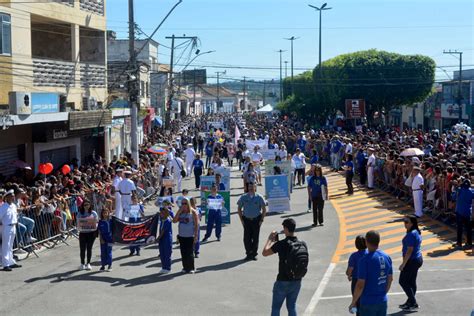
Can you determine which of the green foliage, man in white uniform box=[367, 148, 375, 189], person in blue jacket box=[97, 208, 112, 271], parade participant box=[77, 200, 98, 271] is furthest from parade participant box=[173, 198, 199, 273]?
the green foliage

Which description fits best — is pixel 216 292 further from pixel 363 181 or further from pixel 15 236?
pixel 363 181

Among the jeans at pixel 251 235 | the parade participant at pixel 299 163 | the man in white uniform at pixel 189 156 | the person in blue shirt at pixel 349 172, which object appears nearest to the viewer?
the jeans at pixel 251 235

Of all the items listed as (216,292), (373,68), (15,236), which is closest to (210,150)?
(15,236)

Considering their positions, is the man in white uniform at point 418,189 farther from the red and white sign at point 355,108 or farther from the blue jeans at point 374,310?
the red and white sign at point 355,108

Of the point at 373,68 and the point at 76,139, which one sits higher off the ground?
the point at 373,68

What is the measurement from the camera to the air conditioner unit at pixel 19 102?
2077 cm

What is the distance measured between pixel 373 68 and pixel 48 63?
1691 inches

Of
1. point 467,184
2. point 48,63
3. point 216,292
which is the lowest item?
point 216,292

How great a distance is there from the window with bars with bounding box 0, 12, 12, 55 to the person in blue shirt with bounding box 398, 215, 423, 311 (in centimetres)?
1534

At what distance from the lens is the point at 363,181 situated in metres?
29.0

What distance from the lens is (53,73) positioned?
1078 inches

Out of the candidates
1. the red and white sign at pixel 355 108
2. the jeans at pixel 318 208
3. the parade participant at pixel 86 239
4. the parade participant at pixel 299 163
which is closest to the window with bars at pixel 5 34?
the parade participant at pixel 86 239

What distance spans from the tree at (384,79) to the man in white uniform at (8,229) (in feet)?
167

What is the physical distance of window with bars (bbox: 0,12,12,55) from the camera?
2210 centimetres
